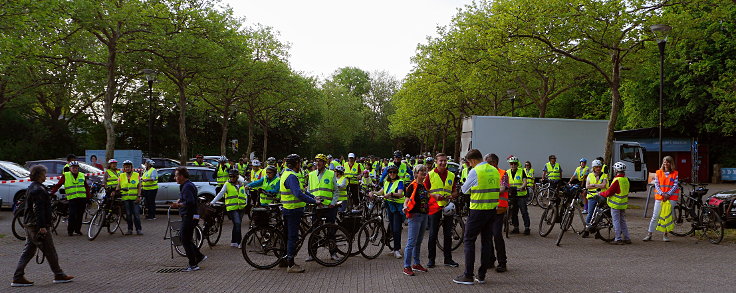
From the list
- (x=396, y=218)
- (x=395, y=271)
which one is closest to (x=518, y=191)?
(x=396, y=218)

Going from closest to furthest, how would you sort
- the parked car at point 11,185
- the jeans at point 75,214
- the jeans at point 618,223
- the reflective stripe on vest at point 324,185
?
1. the reflective stripe on vest at point 324,185
2. the jeans at point 618,223
3. the jeans at point 75,214
4. the parked car at point 11,185

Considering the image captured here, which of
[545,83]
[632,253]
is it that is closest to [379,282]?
[632,253]

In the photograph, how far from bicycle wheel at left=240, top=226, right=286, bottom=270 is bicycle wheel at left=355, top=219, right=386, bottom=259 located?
4.88 feet

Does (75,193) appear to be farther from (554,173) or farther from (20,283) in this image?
(554,173)

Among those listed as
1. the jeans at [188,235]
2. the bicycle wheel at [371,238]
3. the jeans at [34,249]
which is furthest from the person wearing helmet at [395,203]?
the jeans at [34,249]

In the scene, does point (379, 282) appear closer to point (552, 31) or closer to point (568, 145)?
point (552, 31)

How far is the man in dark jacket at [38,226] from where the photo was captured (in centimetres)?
777

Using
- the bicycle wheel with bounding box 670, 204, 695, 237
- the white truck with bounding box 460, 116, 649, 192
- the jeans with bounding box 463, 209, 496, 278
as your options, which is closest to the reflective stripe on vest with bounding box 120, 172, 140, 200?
the jeans with bounding box 463, 209, 496, 278

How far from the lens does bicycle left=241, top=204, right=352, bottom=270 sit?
880cm

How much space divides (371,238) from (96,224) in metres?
6.28

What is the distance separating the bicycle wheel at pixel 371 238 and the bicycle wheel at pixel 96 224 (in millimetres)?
6041

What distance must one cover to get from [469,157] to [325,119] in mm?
56096

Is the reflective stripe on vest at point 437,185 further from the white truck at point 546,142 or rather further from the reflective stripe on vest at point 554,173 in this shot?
the white truck at point 546,142

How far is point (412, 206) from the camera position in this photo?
8359 mm
